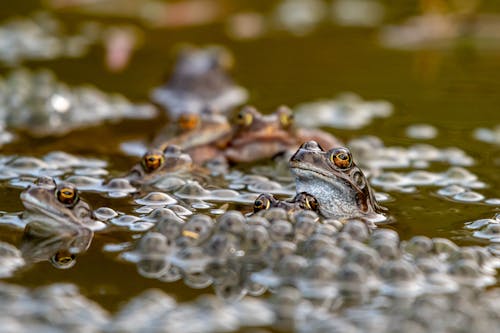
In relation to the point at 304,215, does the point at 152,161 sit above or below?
above

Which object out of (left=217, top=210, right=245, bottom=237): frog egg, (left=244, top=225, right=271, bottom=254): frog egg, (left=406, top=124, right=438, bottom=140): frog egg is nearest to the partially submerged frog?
(left=217, top=210, right=245, bottom=237): frog egg

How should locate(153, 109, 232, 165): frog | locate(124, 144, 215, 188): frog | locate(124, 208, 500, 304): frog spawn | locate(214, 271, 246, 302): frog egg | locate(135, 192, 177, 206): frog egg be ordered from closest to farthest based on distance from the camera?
locate(214, 271, 246, 302): frog egg < locate(124, 208, 500, 304): frog spawn < locate(135, 192, 177, 206): frog egg < locate(124, 144, 215, 188): frog < locate(153, 109, 232, 165): frog

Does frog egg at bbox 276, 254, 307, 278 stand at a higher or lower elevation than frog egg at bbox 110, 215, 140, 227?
lower

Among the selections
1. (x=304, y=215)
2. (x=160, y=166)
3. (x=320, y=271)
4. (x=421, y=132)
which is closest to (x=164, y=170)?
(x=160, y=166)

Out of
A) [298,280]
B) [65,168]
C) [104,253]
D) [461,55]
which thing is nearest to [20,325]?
[104,253]

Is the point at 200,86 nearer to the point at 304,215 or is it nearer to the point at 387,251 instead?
the point at 304,215

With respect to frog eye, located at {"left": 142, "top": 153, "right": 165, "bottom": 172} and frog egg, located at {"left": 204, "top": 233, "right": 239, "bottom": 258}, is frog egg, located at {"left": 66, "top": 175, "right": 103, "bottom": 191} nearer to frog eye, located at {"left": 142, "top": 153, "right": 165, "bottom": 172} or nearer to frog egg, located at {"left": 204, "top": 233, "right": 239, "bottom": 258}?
frog eye, located at {"left": 142, "top": 153, "right": 165, "bottom": 172}

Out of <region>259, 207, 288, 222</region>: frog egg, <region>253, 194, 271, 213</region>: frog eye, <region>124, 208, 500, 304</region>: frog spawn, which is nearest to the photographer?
<region>124, 208, 500, 304</region>: frog spawn

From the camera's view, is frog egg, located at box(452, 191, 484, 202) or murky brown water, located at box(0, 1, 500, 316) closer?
murky brown water, located at box(0, 1, 500, 316)

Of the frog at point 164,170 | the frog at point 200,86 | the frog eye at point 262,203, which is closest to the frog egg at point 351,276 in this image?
the frog eye at point 262,203
